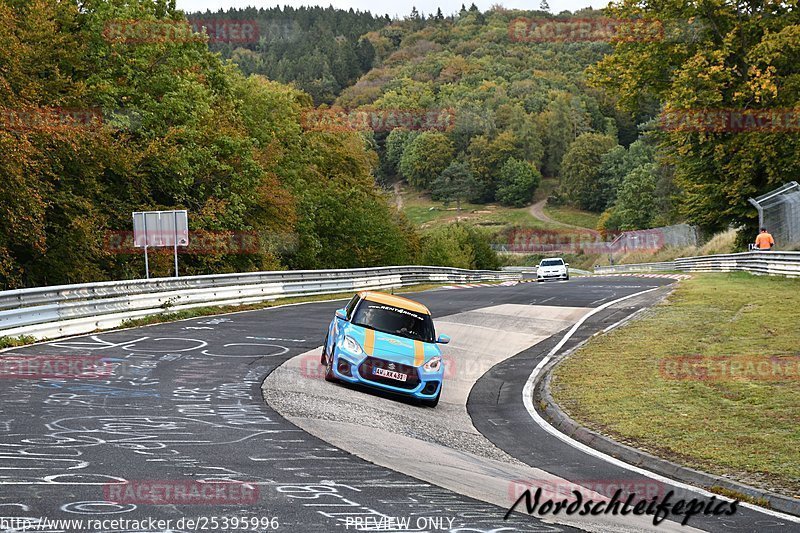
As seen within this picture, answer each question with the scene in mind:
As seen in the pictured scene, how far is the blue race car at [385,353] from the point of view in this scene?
14.1 metres

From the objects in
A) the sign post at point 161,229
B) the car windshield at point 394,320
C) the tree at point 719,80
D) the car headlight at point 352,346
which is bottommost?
the car headlight at point 352,346

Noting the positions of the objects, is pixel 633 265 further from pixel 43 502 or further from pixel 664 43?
pixel 43 502

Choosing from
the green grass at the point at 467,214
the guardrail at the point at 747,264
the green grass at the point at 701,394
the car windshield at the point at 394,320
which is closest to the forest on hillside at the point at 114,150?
the car windshield at the point at 394,320

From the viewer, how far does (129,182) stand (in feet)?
131

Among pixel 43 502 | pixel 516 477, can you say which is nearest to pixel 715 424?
pixel 516 477

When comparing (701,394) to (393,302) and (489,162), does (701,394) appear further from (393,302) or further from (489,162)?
(489,162)

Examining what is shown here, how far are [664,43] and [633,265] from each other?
3576 cm

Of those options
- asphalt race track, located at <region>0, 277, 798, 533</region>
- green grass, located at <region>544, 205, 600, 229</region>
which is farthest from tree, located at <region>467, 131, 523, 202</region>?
asphalt race track, located at <region>0, 277, 798, 533</region>

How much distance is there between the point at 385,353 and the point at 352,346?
0.55 metres

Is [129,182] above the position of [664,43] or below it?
below

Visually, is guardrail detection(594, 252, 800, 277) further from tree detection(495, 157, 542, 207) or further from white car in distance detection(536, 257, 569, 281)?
tree detection(495, 157, 542, 207)

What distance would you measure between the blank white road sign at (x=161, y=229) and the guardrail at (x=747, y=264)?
22244 millimetres

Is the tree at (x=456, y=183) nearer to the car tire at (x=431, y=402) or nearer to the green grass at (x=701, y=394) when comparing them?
the green grass at (x=701, y=394)

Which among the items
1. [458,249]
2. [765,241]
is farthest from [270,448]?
[458,249]
